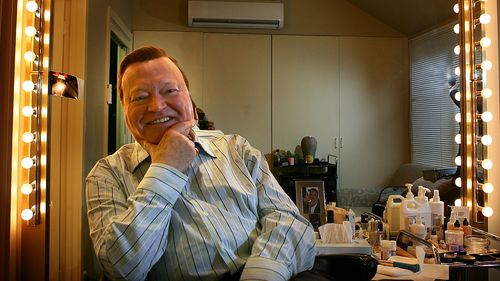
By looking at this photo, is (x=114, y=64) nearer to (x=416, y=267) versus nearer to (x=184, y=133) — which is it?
(x=184, y=133)

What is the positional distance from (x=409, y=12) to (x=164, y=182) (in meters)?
1.29

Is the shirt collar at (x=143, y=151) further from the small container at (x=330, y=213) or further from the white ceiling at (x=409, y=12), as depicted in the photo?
the white ceiling at (x=409, y=12)

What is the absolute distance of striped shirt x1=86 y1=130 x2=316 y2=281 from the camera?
740mm

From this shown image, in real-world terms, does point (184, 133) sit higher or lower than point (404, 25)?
lower

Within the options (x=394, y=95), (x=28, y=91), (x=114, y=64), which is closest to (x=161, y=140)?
(x=28, y=91)

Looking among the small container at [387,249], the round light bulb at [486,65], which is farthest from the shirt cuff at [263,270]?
the round light bulb at [486,65]

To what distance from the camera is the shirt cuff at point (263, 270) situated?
760 millimetres

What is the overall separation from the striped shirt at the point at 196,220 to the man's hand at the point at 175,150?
0.02 m

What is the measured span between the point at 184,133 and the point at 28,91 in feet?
1.67

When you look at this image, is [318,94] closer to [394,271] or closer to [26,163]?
[394,271]

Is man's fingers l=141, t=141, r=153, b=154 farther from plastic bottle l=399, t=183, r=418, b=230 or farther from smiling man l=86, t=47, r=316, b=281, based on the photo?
plastic bottle l=399, t=183, r=418, b=230

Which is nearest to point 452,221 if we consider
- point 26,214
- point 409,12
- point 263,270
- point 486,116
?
point 486,116

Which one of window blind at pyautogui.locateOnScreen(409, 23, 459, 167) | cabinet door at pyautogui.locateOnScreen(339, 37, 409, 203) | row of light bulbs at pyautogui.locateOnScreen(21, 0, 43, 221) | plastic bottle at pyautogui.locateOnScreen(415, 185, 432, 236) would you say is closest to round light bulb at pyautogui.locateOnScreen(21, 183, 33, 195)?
row of light bulbs at pyautogui.locateOnScreen(21, 0, 43, 221)

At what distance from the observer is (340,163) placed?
1.59m
